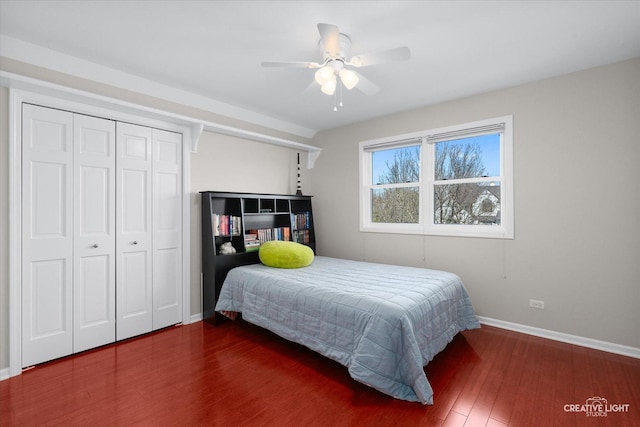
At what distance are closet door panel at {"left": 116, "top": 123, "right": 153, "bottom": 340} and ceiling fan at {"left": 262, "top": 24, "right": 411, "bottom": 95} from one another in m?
1.72

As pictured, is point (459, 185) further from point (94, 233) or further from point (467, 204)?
point (94, 233)

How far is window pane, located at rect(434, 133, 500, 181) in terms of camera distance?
3354 millimetres

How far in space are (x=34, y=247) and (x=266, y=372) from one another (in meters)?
2.09

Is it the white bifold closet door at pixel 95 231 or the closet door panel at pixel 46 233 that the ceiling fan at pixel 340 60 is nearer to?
the white bifold closet door at pixel 95 231

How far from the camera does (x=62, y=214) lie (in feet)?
8.48

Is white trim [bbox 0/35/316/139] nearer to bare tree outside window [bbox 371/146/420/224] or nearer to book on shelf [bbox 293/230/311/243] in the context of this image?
book on shelf [bbox 293/230/311/243]

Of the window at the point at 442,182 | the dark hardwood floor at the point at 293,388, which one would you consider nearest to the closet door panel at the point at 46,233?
the dark hardwood floor at the point at 293,388

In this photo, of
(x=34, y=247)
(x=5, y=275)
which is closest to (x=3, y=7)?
A: (x=34, y=247)

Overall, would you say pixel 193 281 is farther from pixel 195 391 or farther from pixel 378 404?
pixel 378 404

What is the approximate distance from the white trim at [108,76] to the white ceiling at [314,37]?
0.10 feet

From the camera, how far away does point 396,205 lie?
4043mm

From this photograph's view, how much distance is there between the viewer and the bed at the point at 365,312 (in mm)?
2031

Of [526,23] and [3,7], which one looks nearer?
[3,7]

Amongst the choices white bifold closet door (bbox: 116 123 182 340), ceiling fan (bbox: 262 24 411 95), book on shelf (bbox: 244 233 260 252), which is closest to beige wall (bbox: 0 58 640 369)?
white bifold closet door (bbox: 116 123 182 340)
